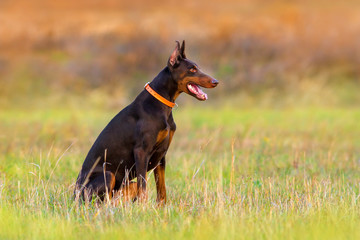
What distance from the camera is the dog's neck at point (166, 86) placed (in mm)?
7062

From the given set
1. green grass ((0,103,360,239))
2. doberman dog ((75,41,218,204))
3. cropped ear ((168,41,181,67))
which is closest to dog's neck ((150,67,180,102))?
doberman dog ((75,41,218,204))

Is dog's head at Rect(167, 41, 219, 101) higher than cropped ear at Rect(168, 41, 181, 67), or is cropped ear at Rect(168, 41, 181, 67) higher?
cropped ear at Rect(168, 41, 181, 67)

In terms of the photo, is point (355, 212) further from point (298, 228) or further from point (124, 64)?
point (124, 64)

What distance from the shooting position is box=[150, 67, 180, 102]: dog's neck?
7062mm

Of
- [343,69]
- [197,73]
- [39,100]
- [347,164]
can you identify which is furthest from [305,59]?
[197,73]

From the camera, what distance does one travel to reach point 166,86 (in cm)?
708

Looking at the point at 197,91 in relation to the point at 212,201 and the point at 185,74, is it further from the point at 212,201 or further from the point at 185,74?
the point at 212,201

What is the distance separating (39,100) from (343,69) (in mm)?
15835

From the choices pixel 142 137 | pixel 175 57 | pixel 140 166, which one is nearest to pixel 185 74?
pixel 175 57

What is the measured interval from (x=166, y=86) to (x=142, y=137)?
74 cm

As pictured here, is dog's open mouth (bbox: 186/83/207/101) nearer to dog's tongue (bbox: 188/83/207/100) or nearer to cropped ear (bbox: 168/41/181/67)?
dog's tongue (bbox: 188/83/207/100)

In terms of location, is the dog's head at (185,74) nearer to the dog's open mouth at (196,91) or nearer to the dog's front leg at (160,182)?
the dog's open mouth at (196,91)

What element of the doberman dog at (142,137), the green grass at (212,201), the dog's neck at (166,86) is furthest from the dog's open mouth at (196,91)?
the green grass at (212,201)

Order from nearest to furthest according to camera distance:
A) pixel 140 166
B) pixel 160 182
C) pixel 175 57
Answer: pixel 140 166
pixel 175 57
pixel 160 182
